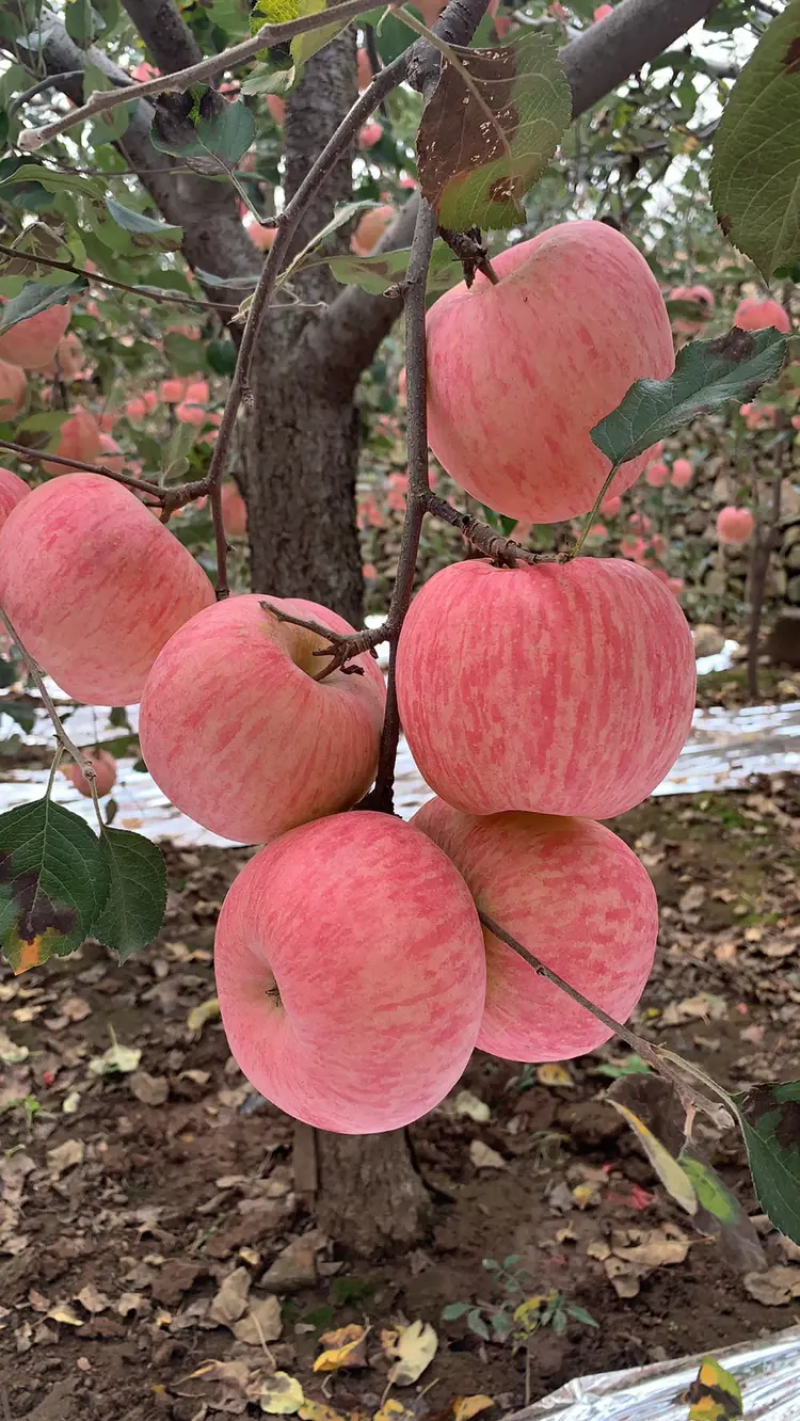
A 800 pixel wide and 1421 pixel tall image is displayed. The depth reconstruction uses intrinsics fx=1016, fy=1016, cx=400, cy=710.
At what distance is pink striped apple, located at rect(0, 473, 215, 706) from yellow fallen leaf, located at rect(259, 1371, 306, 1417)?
1298 millimetres

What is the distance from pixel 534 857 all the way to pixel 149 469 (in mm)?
1452

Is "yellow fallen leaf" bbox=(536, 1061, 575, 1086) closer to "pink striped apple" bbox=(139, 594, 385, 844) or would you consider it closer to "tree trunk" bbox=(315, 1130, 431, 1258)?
"tree trunk" bbox=(315, 1130, 431, 1258)

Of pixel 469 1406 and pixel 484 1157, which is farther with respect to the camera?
pixel 484 1157

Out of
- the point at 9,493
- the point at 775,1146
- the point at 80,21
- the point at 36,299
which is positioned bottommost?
the point at 775,1146

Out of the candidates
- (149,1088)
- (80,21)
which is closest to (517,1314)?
(149,1088)

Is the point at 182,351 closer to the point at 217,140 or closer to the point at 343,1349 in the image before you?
the point at 217,140

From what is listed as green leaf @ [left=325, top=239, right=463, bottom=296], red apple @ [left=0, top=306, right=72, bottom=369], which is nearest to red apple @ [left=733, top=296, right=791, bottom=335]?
red apple @ [left=0, top=306, right=72, bottom=369]

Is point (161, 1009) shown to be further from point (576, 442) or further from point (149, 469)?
point (576, 442)

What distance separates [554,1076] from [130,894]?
1.77 m

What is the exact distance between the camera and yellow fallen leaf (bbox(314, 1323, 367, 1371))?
5.03 feet

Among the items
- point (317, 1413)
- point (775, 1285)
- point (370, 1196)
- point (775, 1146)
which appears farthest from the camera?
point (370, 1196)

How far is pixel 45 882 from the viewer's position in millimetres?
582

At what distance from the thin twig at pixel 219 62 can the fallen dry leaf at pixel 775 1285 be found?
6.04 ft

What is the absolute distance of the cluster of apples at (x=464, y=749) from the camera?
46cm
